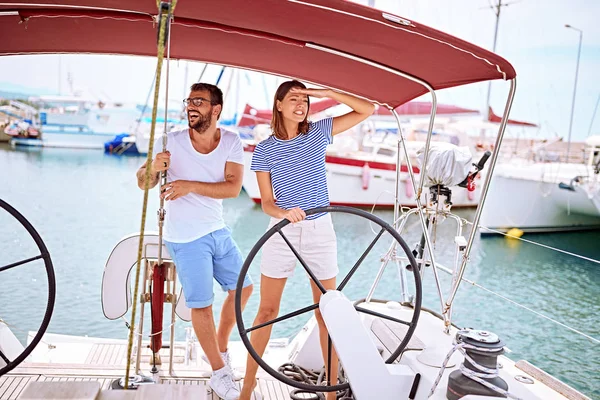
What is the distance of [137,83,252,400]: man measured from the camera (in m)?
2.29

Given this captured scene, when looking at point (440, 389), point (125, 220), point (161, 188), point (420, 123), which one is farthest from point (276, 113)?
point (420, 123)

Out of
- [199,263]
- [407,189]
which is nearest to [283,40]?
[199,263]

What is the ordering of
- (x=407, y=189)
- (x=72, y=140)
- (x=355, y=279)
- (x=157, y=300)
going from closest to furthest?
(x=157, y=300), (x=355, y=279), (x=407, y=189), (x=72, y=140)

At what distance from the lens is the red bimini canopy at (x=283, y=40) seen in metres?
1.88

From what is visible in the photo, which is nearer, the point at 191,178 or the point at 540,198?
the point at 191,178

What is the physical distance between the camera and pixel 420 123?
23.1 meters

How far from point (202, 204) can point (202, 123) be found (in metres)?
0.32

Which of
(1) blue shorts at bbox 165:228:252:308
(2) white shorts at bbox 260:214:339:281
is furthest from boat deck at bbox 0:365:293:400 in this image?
(2) white shorts at bbox 260:214:339:281

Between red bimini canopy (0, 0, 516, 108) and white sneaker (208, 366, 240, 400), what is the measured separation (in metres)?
1.33

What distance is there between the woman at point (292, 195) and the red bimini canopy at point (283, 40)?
271 mm

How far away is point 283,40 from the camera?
88.7 inches

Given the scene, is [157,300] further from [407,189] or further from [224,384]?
[407,189]

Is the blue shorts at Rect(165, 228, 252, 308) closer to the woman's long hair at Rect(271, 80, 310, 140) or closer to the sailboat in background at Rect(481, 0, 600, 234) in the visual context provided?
the woman's long hair at Rect(271, 80, 310, 140)

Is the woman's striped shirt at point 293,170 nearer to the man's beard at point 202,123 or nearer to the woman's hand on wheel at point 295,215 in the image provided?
the woman's hand on wheel at point 295,215
